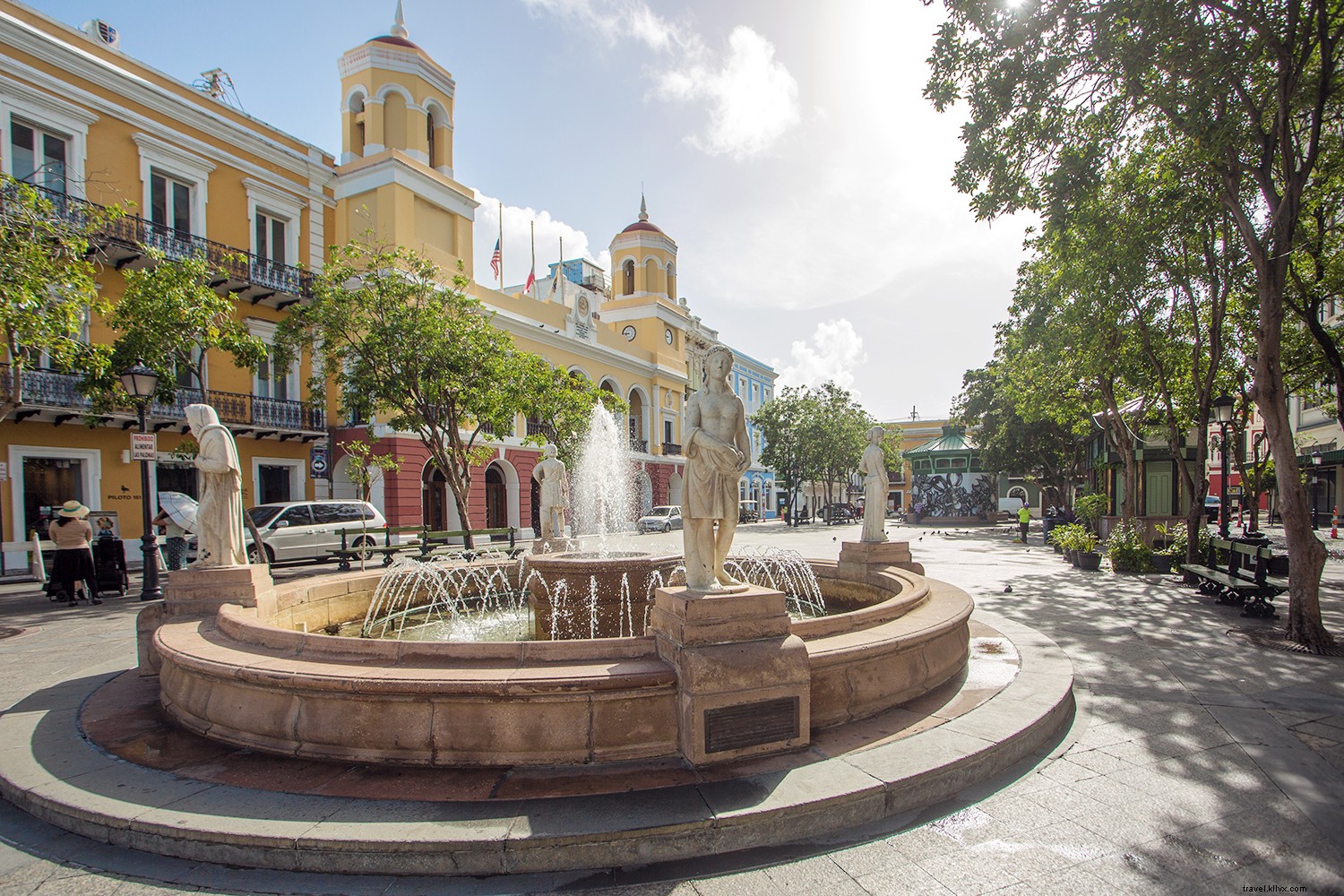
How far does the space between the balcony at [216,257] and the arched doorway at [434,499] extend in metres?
7.61

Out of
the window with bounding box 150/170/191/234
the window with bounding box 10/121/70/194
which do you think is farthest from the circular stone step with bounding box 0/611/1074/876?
the window with bounding box 150/170/191/234

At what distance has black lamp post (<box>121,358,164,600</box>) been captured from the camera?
11.1 meters

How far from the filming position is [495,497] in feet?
96.1

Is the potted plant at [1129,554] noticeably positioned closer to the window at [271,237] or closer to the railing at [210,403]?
the railing at [210,403]

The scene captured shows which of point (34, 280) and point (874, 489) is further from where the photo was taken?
point (874, 489)

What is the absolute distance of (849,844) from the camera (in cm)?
333

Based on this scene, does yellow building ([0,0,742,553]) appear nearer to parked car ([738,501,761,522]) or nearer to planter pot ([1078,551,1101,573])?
planter pot ([1078,551,1101,573])

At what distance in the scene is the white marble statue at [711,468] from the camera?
4.43 meters

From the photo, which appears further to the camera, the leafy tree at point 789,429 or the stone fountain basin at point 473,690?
the leafy tree at point 789,429

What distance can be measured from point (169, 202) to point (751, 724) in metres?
22.3

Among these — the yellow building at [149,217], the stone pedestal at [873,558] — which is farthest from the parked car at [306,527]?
the stone pedestal at [873,558]

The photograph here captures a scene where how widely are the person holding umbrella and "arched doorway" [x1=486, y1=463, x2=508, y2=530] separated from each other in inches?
630

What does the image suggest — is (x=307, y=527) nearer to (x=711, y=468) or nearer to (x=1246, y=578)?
(x=711, y=468)

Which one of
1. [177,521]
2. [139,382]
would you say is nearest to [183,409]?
[139,382]
